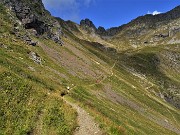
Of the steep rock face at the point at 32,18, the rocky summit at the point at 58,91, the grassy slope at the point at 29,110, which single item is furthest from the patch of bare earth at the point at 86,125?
the steep rock face at the point at 32,18

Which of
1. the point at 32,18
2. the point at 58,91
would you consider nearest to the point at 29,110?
the point at 58,91

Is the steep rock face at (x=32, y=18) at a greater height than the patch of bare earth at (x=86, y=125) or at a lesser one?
greater

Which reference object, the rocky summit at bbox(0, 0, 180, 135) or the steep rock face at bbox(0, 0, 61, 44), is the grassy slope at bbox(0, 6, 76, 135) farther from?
the steep rock face at bbox(0, 0, 61, 44)

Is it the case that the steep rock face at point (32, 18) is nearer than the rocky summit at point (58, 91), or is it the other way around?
the rocky summit at point (58, 91)

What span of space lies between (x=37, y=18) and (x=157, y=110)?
56.9 metres

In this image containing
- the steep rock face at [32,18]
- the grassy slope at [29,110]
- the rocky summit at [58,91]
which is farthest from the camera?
the steep rock face at [32,18]

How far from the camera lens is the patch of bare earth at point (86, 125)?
127 feet

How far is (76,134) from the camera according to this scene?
38.4 m

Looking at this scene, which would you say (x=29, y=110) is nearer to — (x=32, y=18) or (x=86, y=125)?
(x=86, y=125)

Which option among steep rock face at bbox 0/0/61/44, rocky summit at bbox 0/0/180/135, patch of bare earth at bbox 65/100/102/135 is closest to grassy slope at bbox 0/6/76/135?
rocky summit at bbox 0/0/180/135

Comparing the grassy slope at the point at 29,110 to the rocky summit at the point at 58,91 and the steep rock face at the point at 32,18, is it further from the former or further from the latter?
the steep rock face at the point at 32,18

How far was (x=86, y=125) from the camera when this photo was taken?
40125 millimetres

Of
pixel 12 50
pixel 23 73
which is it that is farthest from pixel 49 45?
pixel 23 73

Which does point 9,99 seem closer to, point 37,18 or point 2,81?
point 2,81
